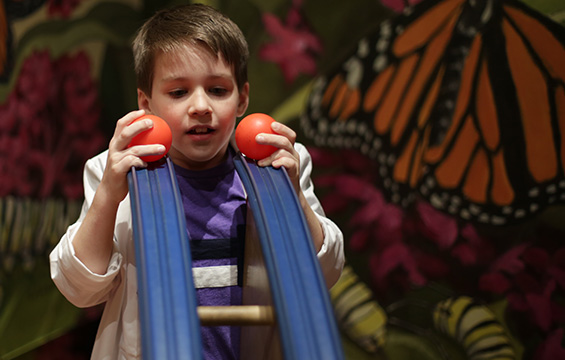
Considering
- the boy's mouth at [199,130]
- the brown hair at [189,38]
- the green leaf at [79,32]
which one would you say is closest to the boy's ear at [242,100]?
the brown hair at [189,38]

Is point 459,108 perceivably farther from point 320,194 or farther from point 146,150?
point 146,150

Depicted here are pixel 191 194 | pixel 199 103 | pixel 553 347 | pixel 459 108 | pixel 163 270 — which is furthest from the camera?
pixel 459 108

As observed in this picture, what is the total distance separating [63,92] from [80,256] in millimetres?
1456

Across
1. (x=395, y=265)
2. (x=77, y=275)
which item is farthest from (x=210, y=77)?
(x=395, y=265)

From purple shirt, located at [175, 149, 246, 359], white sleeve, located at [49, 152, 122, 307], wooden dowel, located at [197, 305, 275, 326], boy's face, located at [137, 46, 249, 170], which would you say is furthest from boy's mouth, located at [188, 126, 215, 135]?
wooden dowel, located at [197, 305, 275, 326]

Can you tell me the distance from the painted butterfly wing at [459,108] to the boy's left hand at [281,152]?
Result: 132 centimetres

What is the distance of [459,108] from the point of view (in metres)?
2.12

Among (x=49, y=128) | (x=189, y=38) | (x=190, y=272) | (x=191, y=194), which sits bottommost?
(x=190, y=272)

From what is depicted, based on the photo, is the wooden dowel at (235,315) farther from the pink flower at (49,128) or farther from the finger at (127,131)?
the pink flower at (49,128)

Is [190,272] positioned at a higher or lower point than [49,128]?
lower

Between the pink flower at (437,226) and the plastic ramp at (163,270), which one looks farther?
the pink flower at (437,226)

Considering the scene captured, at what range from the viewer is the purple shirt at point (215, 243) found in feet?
3.38

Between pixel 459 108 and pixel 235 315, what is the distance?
1.60m

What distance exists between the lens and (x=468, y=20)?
209cm
